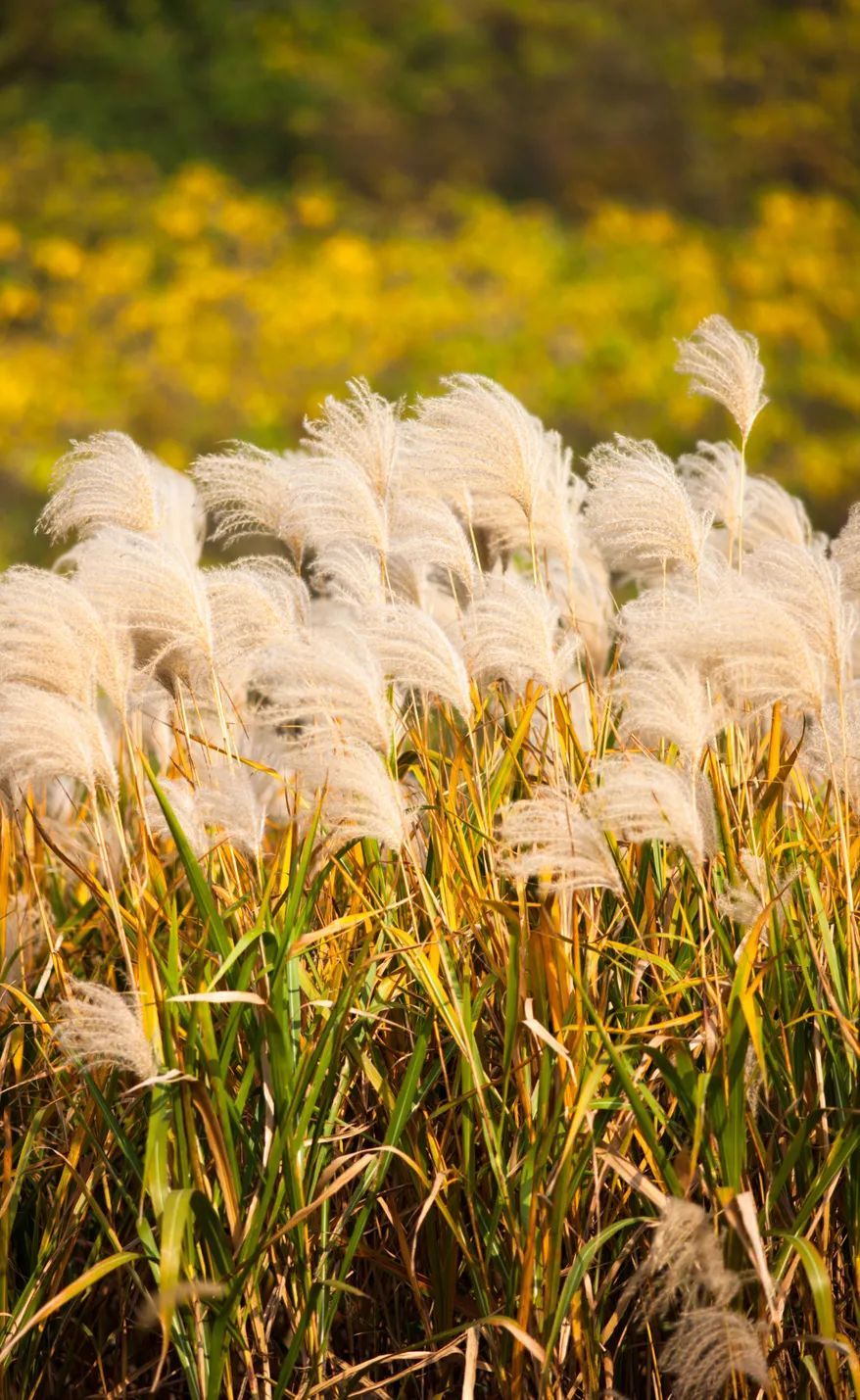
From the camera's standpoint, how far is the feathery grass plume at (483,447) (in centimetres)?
172

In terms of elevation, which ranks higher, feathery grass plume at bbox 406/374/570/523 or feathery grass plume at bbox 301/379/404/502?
feathery grass plume at bbox 301/379/404/502

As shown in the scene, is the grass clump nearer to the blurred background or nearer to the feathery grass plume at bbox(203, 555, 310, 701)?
the feathery grass plume at bbox(203, 555, 310, 701)

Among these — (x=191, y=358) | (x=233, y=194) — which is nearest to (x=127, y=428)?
(x=191, y=358)

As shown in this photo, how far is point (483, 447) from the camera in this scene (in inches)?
67.6

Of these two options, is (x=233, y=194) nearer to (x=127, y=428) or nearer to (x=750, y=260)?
(x=127, y=428)

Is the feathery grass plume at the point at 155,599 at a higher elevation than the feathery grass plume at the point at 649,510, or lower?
lower

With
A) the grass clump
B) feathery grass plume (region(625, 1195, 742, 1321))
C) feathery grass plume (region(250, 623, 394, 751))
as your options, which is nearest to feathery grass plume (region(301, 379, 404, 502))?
the grass clump

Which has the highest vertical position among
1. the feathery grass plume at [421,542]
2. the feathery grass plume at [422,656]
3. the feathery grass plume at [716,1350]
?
the feathery grass plume at [421,542]

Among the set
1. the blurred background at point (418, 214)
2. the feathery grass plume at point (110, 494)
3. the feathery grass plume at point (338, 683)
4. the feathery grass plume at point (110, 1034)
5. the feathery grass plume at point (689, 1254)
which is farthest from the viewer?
the blurred background at point (418, 214)

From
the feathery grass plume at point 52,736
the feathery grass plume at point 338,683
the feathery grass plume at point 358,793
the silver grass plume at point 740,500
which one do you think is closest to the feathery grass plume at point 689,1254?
the feathery grass plume at point 358,793

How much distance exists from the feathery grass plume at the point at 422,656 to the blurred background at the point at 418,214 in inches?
238

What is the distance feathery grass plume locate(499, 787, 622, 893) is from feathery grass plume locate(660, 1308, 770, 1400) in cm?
43

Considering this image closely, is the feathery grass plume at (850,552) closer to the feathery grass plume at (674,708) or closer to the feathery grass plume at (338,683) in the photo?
the feathery grass plume at (674,708)

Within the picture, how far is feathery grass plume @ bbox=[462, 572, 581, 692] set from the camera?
1585 mm
